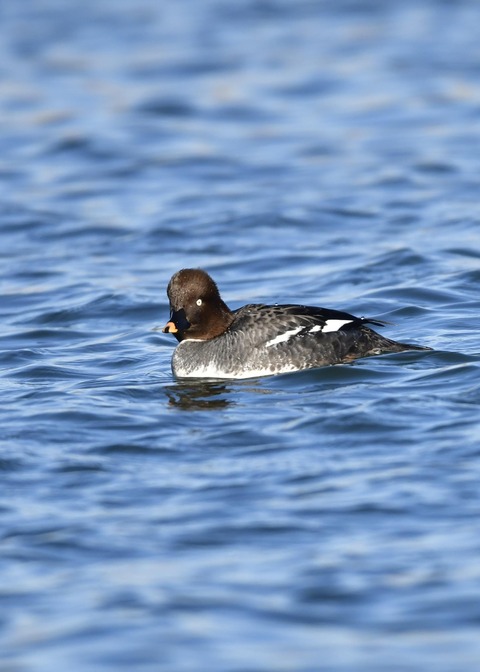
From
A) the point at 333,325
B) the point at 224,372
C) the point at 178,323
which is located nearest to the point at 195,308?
the point at 178,323

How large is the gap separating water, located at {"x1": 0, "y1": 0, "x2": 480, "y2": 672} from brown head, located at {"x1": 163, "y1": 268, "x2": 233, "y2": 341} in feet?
1.74

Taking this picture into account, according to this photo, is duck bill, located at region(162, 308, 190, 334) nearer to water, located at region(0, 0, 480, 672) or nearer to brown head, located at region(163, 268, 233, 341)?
brown head, located at region(163, 268, 233, 341)

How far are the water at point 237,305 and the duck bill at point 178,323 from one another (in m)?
0.50

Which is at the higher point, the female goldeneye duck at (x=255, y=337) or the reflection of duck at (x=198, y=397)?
the female goldeneye duck at (x=255, y=337)

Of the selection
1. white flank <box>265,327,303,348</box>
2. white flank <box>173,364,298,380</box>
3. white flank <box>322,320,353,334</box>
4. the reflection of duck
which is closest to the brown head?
white flank <box>173,364,298,380</box>

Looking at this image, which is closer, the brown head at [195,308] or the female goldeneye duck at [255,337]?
the female goldeneye duck at [255,337]

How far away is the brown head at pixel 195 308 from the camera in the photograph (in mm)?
11531

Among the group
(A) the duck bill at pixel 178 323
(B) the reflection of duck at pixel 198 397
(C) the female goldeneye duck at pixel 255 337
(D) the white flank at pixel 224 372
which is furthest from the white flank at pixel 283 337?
(A) the duck bill at pixel 178 323

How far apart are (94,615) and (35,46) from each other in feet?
73.8

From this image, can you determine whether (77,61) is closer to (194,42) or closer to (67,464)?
(194,42)

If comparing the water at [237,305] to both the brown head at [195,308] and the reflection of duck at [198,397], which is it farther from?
the brown head at [195,308]

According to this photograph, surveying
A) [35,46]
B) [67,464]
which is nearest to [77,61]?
[35,46]

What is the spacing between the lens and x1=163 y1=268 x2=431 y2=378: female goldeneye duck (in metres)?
11.3

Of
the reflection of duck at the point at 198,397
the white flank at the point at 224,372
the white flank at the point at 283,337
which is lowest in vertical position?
the reflection of duck at the point at 198,397
